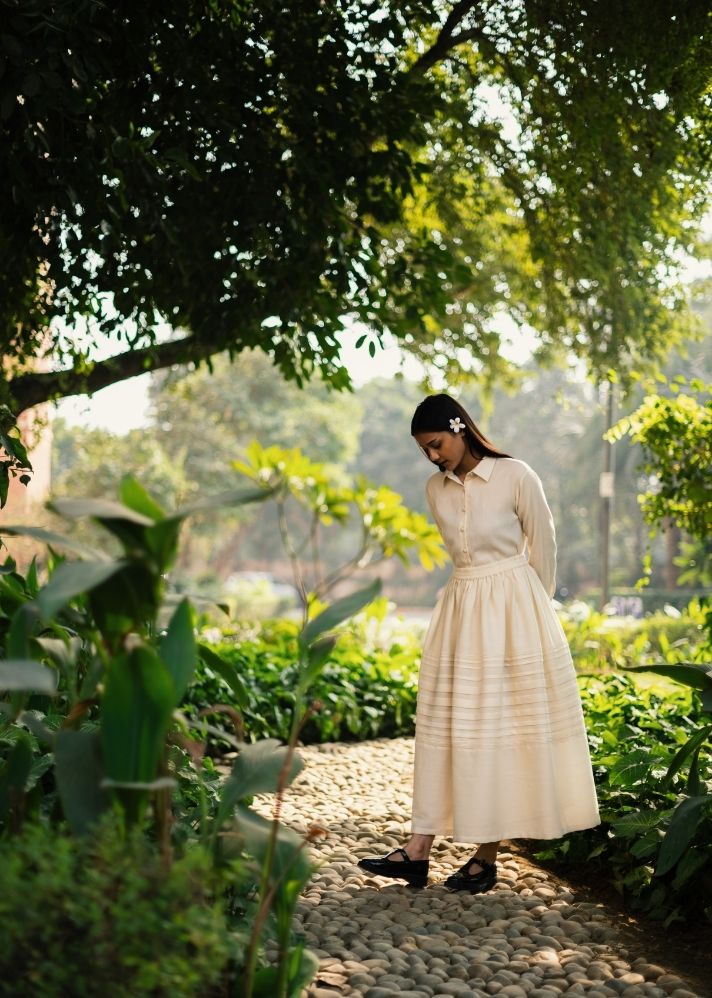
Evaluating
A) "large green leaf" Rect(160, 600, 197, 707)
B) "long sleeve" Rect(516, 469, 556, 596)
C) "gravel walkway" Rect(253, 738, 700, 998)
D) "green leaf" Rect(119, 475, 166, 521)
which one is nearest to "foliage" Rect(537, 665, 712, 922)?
"gravel walkway" Rect(253, 738, 700, 998)

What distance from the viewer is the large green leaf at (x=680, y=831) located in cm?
299

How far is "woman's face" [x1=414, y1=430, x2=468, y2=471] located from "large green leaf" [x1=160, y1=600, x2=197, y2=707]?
196 centimetres

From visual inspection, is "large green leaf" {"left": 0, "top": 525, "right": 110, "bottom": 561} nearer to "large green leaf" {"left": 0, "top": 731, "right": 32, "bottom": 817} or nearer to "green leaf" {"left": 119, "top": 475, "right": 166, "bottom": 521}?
"green leaf" {"left": 119, "top": 475, "right": 166, "bottom": 521}

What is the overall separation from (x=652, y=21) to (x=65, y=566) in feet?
15.8

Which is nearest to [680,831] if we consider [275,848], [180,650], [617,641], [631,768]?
[631,768]

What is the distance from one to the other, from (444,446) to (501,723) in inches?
39.0

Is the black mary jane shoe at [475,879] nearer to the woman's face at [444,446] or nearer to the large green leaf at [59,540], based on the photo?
the woman's face at [444,446]

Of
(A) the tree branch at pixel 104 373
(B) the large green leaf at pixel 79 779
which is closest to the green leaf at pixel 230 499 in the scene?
(B) the large green leaf at pixel 79 779

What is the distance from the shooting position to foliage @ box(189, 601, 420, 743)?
6.06 metres

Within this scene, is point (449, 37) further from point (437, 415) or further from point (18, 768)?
point (18, 768)

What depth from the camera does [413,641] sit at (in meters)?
10.1

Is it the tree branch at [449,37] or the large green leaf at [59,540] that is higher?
the tree branch at [449,37]

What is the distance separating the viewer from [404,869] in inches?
142

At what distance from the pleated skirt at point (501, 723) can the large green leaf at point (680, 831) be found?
532mm
